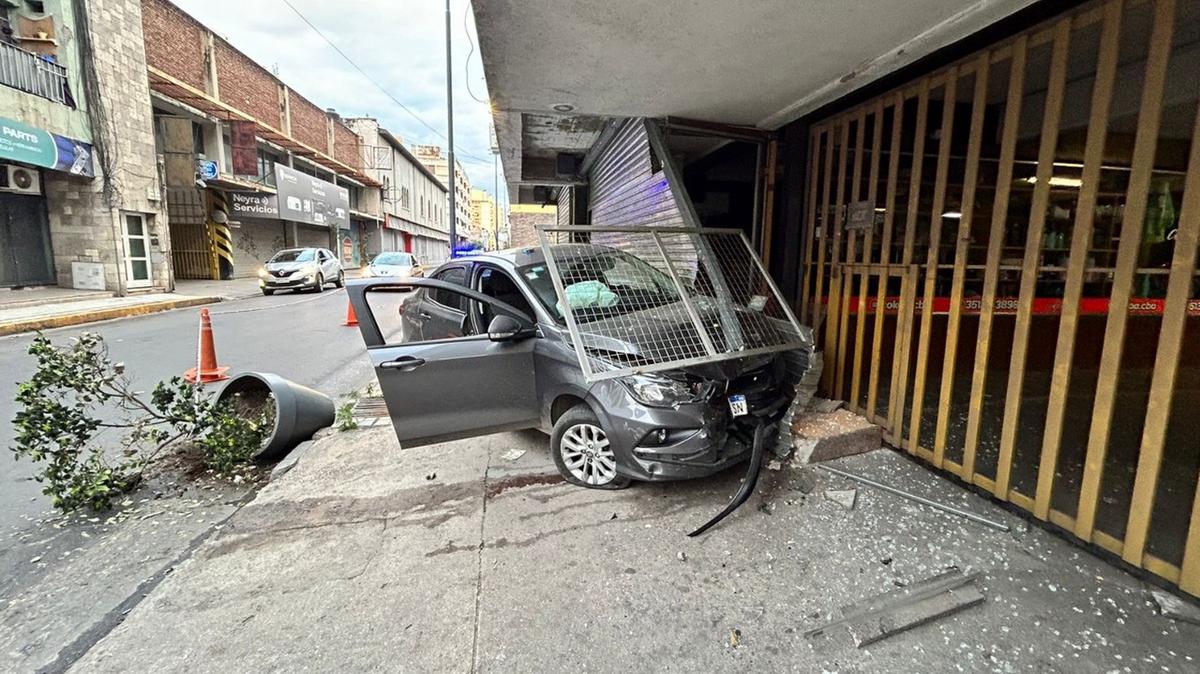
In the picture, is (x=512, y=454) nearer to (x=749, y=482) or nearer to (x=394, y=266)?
(x=749, y=482)

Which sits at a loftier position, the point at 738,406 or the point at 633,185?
the point at 633,185

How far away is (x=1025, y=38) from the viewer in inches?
118

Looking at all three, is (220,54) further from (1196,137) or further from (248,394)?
(1196,137)

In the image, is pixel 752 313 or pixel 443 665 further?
pixel 752 313

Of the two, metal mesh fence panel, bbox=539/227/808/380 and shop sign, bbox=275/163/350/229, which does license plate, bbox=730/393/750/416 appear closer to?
metal mesh fence panel, bbox=539/227/808/380

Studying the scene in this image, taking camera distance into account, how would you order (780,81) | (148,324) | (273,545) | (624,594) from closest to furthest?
(624,594), (273,545), (780,81), (148,324)

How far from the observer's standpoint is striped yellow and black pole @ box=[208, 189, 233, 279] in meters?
19.9

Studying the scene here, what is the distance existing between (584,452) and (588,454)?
32mm

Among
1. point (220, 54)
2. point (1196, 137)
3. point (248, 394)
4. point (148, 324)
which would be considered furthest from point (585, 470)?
point (220, 54)

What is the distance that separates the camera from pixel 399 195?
39438 mm

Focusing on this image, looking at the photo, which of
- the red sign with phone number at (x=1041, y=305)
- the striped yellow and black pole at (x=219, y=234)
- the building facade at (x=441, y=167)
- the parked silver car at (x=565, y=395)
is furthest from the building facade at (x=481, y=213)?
the parked silver car at (x=565, y=395)

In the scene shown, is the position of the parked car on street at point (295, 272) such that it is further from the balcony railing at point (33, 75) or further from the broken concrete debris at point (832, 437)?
Answer: the broken concrete debris at point (832, 437)

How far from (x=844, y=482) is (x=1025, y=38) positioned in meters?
2.84

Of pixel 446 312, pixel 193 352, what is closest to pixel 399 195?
pixel 193 352
